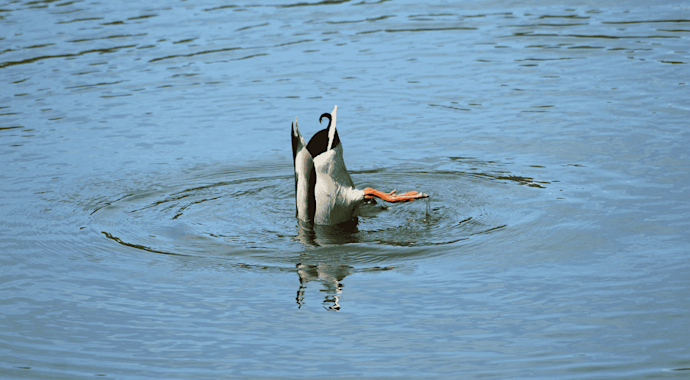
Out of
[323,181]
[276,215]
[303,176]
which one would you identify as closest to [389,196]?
[323,181]

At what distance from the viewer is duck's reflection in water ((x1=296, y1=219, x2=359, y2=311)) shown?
579 cm

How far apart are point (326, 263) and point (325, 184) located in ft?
2.72

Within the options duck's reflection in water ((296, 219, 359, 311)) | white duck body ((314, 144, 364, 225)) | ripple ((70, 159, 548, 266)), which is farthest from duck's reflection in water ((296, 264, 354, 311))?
white duck body ((314, 144, 364, 225))

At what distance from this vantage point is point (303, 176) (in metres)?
6.86

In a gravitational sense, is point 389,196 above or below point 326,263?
above


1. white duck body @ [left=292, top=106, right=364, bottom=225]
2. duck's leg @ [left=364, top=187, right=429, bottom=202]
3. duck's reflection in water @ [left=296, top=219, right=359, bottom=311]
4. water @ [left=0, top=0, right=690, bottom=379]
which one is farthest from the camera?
duck's leg @ [left=364, top=187, right=429, bottom=202]

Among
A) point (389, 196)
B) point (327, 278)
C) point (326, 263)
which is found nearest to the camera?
point (327, 278)

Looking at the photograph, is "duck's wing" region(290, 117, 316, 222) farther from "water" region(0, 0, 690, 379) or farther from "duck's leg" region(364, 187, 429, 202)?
"duck's leg" region(364, 187, 429, 202)

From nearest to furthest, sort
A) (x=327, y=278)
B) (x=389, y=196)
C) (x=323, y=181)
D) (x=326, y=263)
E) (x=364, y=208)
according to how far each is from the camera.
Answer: (x=327, y=278), (x=326, y=263), (x=323, y=181), (x=389, y=196), (x=364, y=208)

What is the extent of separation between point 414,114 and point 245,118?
217 cm

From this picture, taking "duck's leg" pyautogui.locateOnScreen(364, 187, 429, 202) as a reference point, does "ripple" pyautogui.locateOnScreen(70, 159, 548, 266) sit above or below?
below

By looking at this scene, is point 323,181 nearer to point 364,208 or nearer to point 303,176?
point 303,176

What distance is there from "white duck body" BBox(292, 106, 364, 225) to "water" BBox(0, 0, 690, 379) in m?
0.19

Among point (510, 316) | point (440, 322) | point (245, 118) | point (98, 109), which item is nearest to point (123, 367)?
point (440, 322)
